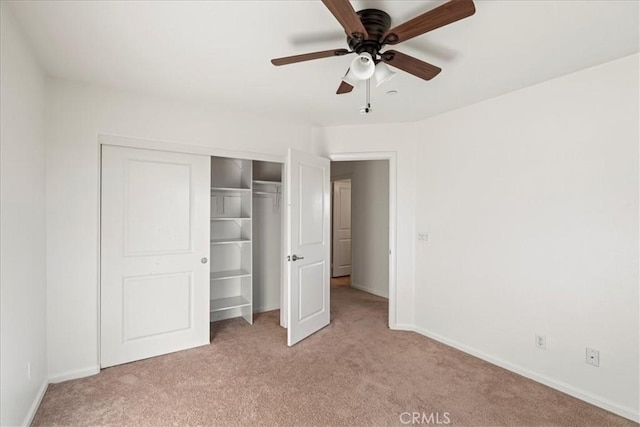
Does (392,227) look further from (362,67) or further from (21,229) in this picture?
(21,229)

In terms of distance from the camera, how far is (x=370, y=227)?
5.34 meters

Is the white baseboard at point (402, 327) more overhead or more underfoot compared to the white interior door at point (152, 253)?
more underfoot

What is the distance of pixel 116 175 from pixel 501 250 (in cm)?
351

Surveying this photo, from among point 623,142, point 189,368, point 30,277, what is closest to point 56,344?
point 30,277

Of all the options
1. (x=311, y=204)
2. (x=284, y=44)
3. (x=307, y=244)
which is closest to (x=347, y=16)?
(x=284, y=44)

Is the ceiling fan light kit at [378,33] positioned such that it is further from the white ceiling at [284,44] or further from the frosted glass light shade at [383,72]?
the white ceiling at [284,44]

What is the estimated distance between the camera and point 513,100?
2691 millimetres

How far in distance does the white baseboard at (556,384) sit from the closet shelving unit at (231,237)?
2.35 meters

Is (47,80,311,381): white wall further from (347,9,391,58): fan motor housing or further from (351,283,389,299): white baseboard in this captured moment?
(351,283,389,299): white baseboard

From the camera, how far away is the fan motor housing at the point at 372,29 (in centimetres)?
161

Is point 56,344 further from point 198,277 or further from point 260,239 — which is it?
point 260,239

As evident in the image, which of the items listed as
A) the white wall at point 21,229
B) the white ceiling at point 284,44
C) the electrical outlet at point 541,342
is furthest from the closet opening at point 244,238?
the electrical outlet at point 541,342

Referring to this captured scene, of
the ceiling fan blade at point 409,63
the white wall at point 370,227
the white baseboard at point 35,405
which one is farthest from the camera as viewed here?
the white wall at point 370,227

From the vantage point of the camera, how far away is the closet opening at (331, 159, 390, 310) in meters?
5.06
